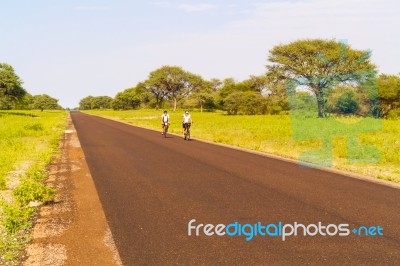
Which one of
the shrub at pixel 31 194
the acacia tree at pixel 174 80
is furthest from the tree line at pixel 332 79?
the acacia tree at pixel 174 80

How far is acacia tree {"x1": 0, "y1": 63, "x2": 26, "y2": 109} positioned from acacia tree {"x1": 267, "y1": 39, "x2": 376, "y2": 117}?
40997 millimetres

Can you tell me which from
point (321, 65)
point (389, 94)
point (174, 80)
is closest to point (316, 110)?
point (321, 65)

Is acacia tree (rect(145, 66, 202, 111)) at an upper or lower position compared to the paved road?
upper

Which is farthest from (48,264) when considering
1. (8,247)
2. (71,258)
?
(8,247)

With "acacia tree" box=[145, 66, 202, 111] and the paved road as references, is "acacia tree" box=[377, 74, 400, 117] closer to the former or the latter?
the paved road

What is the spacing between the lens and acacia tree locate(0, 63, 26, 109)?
61.5m

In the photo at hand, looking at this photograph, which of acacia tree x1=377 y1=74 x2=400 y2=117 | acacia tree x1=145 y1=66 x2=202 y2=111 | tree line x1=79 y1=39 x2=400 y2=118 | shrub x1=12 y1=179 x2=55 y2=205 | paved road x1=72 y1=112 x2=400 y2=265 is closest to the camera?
paved road x1=72 y1=112 x2=400 y2=265

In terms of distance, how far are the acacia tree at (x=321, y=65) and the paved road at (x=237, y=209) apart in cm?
3935

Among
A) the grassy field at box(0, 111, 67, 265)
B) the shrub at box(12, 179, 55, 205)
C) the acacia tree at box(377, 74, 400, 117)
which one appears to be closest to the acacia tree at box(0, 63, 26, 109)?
the grassy field at box(0, 111, 67, 265)

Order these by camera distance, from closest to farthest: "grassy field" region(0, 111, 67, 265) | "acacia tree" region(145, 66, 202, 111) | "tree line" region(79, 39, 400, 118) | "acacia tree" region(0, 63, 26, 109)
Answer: "grassy field" region(0, 111, 67, 265) < "tree line" region(79, 39, 400, 118) < "acacia tree" region(0, 63, 26, 109) < "acacia tree" region(145, 66, 202, 111)

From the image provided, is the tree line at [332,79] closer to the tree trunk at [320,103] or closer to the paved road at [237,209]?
the tree trunk at [320,103]

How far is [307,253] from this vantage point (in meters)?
4.98

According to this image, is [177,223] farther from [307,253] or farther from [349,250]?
[349,250]

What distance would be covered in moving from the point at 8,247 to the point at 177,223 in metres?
2.46
